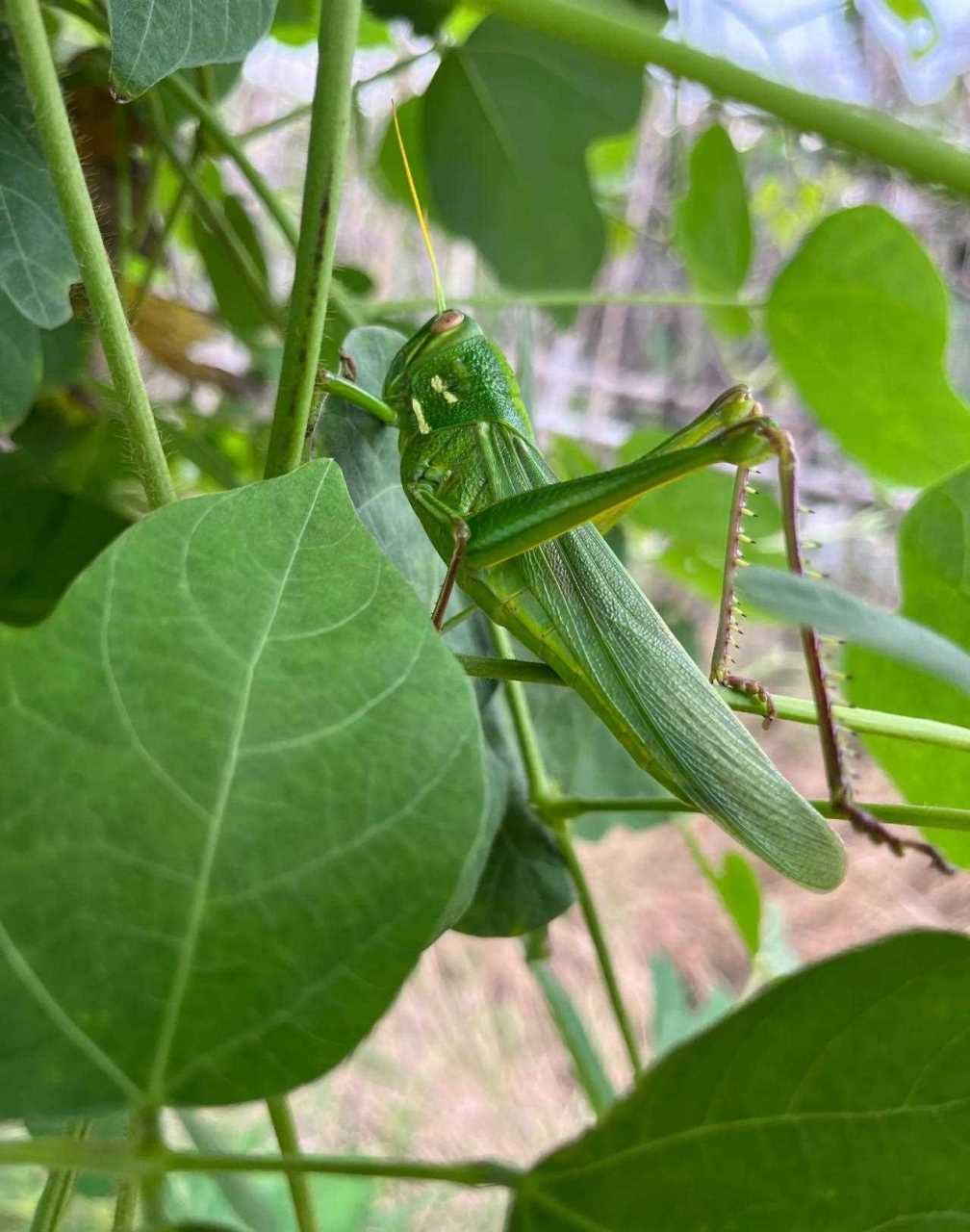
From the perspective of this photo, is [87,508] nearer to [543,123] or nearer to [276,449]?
[276,449]

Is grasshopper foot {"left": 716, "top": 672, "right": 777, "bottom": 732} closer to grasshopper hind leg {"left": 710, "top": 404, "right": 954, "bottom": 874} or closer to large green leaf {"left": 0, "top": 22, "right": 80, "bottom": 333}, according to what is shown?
grasshopper hind leg {"left": 710, "top": 404, "right": 954, "bottom": 874}

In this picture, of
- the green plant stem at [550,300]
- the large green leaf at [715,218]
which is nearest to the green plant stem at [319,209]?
the green plant stem at [550,300]

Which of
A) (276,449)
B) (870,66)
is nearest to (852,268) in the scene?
(276,449)

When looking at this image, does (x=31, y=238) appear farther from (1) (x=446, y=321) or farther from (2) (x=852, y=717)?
(2) (x=852, y=717)

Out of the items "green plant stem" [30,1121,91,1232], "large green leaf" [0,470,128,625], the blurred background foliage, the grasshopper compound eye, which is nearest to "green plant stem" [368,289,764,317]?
the blurred background foliage

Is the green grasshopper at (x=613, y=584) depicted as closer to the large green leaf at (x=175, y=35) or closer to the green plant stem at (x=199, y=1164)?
the large green leaf at (x=175, y=35)
